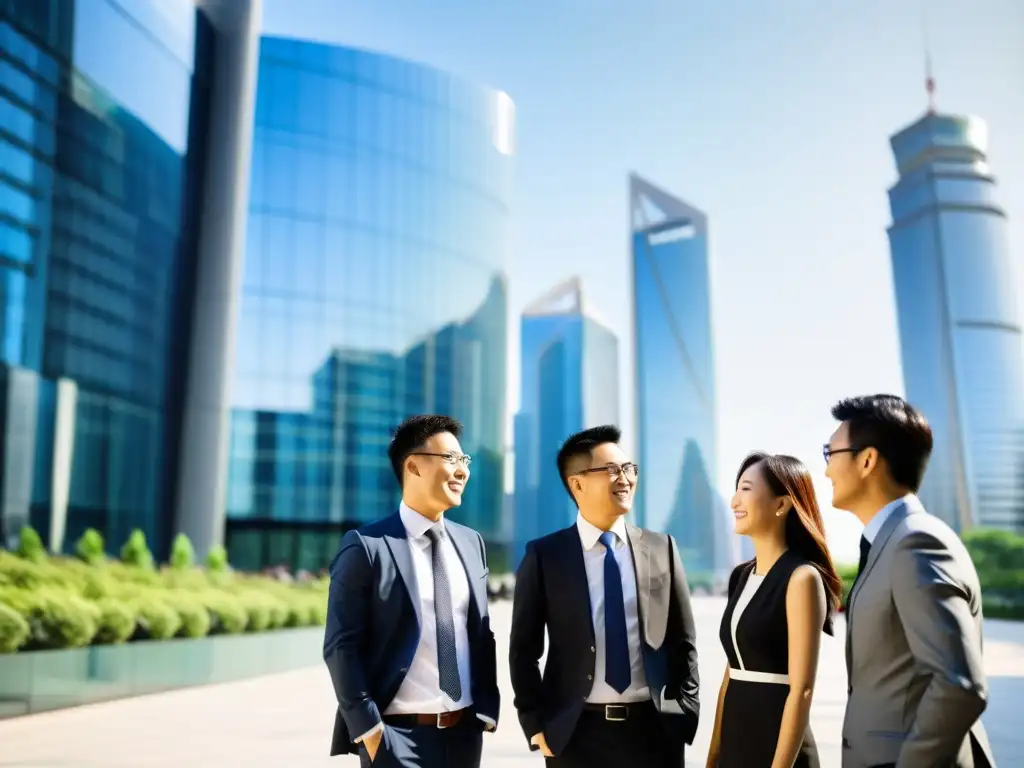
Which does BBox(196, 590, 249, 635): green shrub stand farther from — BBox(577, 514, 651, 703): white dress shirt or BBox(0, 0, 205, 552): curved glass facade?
BBox(577, 514, 651, 703): white dress shirt

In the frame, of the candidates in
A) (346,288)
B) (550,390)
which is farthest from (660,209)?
(346,288)

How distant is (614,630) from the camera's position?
354 centimetres

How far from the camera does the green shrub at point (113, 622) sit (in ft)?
34.5

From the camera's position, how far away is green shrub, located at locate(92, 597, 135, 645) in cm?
1052

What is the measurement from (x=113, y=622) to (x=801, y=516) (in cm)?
933

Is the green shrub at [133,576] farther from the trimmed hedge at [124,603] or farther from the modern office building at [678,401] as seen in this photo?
the modern office building at [678,401]

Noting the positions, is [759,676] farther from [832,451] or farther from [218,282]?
[218,282]

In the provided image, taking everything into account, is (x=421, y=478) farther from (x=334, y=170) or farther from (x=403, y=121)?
(x=403, y=121)

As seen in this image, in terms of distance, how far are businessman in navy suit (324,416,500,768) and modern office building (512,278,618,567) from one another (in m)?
102

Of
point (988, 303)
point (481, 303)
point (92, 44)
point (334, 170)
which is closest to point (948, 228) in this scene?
point (988, 303)

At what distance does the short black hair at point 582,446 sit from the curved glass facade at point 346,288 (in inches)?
1274

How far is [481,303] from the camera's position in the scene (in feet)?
144

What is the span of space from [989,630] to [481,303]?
999 inches

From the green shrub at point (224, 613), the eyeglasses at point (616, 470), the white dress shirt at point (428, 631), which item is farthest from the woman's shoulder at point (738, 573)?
the green shrub at point (224, 613)
